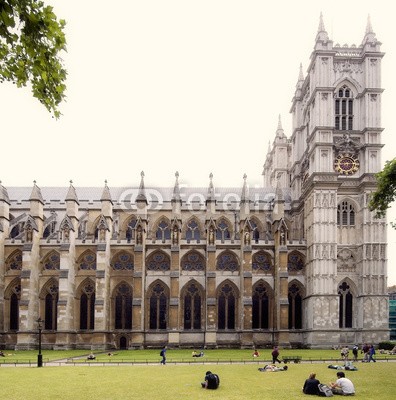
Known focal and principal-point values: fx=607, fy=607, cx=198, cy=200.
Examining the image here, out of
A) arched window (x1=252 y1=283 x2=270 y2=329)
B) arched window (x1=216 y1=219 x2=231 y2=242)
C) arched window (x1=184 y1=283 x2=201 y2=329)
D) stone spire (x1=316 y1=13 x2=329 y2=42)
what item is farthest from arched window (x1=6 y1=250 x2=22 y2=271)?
stone spire (x1=316 y1=13 x2=329 y2=42)

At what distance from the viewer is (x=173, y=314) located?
6372 cm

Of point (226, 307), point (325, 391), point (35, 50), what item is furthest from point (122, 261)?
point (35, 50)

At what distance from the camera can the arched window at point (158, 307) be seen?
6612 cm

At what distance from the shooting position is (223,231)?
73188 millimetres

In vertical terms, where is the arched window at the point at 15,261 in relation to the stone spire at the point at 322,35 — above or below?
below

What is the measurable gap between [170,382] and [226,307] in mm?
37397

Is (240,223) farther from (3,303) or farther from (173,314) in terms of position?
(3,303)

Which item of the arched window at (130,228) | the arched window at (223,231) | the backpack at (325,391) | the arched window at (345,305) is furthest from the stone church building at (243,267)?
the backpack at (325,391)

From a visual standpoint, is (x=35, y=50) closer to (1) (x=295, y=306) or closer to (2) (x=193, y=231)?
(1) (x=295, y=306)

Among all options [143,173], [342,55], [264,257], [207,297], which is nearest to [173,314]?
[207,297]

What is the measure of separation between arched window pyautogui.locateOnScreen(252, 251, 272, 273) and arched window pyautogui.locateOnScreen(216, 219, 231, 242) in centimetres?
583

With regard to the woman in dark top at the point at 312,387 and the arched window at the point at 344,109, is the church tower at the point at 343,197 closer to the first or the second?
the arched window at the point at 344,109

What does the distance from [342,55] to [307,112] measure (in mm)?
8028

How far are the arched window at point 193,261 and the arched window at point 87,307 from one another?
10433mm
